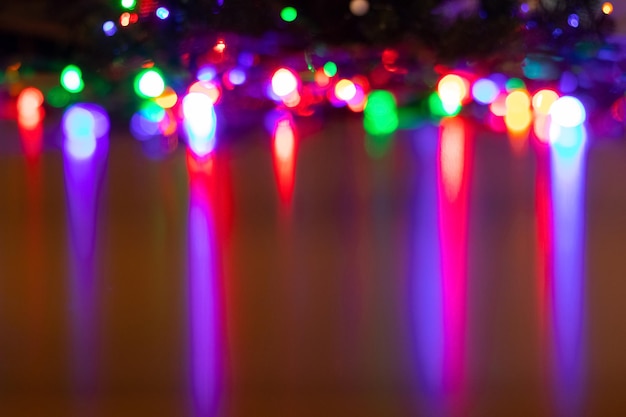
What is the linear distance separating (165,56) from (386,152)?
1.58 feet

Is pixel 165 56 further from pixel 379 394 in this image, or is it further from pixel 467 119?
pixel 379 394

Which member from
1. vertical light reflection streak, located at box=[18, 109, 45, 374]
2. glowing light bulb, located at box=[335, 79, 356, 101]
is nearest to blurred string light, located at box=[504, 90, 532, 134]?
glowing light bulb, located at box=[335, 79, 356, 101]

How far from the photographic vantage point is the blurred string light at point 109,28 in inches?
53.3

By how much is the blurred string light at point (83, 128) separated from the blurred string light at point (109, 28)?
207 mm

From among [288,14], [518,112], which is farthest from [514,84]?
[288,14]

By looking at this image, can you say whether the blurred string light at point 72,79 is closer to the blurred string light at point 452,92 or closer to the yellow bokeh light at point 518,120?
the blurred string light at point 452,92

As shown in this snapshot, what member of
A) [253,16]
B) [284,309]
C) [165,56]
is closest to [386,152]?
[253,16]

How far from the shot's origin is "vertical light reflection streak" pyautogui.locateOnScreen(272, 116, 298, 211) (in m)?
1.09

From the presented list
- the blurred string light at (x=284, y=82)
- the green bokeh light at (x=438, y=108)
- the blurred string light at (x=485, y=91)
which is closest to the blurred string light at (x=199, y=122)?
the blurred string light at (x=284, y=82)

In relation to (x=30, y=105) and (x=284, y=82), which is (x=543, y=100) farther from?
(x=30, y=105)

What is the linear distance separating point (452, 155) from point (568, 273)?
521 mm

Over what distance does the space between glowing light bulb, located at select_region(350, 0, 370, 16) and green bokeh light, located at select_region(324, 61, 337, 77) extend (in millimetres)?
150

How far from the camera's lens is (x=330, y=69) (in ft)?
4.73

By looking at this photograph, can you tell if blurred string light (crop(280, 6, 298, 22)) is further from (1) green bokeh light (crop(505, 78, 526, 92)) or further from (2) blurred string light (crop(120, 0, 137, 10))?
(1) green bokeh light (crop(505, 78, 526, 92))
